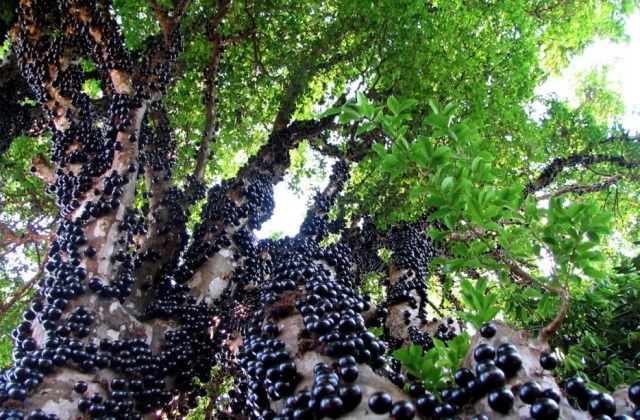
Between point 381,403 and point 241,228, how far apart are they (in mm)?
3340

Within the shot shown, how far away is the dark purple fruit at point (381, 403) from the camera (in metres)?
1.72

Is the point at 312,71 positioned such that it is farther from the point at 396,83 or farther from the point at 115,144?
the point at 115,144

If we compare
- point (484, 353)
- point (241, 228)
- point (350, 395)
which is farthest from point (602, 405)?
point (241, 228)

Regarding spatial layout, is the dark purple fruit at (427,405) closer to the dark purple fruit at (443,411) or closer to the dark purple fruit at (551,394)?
the dark purple fruit at (443,411)

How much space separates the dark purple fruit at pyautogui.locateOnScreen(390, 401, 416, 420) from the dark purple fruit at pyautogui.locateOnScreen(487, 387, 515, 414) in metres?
0.30

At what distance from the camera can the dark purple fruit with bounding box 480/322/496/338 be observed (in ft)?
5.97

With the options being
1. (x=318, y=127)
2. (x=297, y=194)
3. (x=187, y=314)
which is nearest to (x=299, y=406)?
(x=187, y=314)

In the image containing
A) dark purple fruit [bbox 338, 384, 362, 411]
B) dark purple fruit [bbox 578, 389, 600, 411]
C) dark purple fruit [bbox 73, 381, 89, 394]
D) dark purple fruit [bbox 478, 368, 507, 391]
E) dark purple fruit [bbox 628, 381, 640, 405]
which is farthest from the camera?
dark purple fruit [bbox 73, 381, 89, 394]

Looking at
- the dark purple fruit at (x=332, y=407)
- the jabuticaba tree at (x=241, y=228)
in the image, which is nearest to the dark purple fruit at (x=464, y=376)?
the jabuticaba tree at (x=241, y=228)

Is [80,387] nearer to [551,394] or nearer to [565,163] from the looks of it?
[551,394]

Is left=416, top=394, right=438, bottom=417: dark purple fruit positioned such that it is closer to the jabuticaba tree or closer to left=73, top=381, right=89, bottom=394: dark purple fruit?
the jabuticaba tree

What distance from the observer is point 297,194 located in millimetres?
7891

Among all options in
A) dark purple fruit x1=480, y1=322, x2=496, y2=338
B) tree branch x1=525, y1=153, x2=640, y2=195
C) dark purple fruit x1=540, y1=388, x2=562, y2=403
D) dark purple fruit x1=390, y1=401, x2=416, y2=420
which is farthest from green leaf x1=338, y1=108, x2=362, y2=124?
tree branch x1=525, y1=153, x2=640, y2=195

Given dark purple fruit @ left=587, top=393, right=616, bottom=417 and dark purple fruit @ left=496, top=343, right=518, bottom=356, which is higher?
dark purple fruit @ left=496, top=343, right=518, bottom=356
